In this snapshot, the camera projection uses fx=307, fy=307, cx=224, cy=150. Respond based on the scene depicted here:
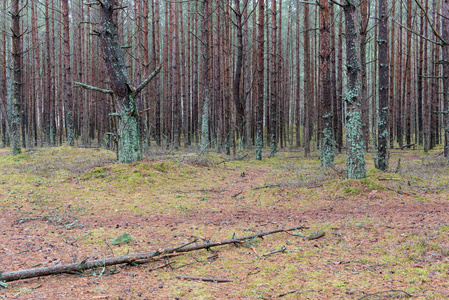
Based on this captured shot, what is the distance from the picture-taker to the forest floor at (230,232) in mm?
2653

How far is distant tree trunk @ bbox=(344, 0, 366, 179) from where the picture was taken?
6.27m

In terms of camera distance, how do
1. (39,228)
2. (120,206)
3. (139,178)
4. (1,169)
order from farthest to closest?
(1,169) < (139,178) < (120,206) < (39,228)

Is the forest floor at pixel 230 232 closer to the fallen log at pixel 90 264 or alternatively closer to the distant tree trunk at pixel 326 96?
the fallen log at pixel 90 264

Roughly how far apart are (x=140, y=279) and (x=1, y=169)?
8860 mm

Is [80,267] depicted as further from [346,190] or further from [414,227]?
[346,190]

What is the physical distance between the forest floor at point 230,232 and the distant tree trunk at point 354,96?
1.73 feet

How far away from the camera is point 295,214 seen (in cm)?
516

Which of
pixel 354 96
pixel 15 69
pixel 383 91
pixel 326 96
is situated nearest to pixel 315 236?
pixel 354 96

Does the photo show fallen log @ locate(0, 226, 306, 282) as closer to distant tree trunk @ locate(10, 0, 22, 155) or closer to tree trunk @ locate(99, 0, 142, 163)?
tree trunk @ locate(99, 0, 142, 163)

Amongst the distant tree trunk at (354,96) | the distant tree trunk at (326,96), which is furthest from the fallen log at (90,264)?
the distant tree trunk at (326,96)

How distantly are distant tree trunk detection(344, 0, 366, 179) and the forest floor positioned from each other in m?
0.53

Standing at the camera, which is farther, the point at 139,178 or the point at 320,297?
the point at 139,178

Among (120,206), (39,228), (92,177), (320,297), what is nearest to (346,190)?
(320,297)

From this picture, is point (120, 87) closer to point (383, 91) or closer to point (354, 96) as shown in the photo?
point (354, 96)
